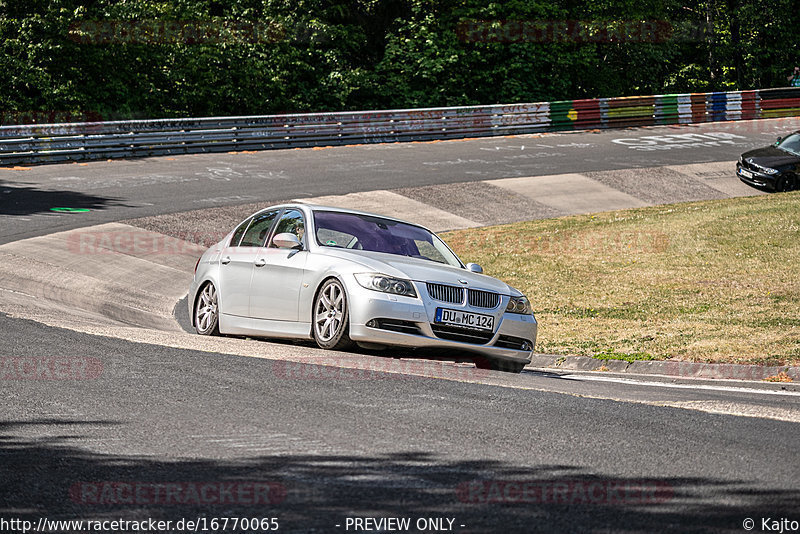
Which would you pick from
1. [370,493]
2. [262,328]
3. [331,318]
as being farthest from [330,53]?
[370,493]

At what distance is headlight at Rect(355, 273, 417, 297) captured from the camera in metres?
9.12

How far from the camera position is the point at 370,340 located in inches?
355

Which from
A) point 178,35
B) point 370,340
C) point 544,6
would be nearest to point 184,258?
point 370,340

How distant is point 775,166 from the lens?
27.4 metres

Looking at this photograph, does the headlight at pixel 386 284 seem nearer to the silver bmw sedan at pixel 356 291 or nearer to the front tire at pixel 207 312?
the silver bmw sedan at pixel 356 291

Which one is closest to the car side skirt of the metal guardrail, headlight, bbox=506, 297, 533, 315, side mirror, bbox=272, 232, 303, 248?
side mirror, bbox=272, 232, 303, 248

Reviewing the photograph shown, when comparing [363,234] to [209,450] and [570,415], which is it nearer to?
[570,415]

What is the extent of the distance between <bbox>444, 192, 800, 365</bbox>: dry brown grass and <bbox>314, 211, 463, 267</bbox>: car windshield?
266 cm

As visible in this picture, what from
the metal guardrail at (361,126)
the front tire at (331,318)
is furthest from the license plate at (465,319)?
the metal guardrail at (361,126)

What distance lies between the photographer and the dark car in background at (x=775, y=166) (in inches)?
1073

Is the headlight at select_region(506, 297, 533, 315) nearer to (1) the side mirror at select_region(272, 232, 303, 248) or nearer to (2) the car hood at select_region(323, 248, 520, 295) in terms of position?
(2) the car hood at select_region(323, 248, 520, 295)

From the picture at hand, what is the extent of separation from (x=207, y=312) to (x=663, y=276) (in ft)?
29.1

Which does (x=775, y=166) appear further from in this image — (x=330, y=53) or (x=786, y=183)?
(x=330, y=53)

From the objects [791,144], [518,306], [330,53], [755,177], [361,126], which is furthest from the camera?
[330,53]
